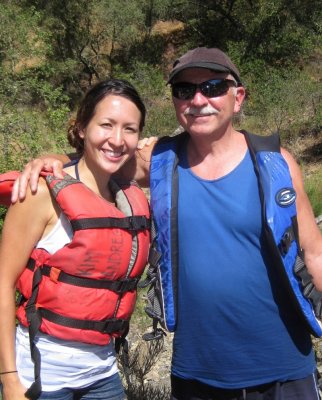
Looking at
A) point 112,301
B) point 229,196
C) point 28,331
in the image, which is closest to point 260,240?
point 229,196

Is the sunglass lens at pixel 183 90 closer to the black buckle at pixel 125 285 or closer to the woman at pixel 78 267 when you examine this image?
the woman at pixel 78 267

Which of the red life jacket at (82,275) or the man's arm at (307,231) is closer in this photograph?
the red life jacket at (82,275)

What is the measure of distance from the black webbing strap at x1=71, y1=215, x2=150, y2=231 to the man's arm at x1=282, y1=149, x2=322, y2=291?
0.55 metres

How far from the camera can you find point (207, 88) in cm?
185

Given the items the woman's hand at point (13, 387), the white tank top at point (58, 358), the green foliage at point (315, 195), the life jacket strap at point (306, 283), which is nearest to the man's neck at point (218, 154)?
the life jacket strap at point (306, 283)

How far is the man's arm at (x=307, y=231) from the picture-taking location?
1876 mm

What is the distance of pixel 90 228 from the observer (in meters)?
1.83

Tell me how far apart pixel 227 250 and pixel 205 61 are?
627 mm

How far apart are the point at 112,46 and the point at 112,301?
2200cm

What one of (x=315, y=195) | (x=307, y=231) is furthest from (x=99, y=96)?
(x=315, y=195)

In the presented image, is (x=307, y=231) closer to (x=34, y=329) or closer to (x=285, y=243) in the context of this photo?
(x=285, y=243)

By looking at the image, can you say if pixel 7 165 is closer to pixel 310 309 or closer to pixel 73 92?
pixel 310 309

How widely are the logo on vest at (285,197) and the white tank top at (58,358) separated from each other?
0.68 m

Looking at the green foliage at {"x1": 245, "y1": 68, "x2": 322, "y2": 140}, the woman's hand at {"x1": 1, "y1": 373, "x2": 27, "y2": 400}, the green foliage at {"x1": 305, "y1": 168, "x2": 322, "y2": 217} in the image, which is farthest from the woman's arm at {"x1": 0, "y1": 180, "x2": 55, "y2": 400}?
the green foliage at {"x1": 245, "y1": 68, "x2": 322, "y2": 140}
